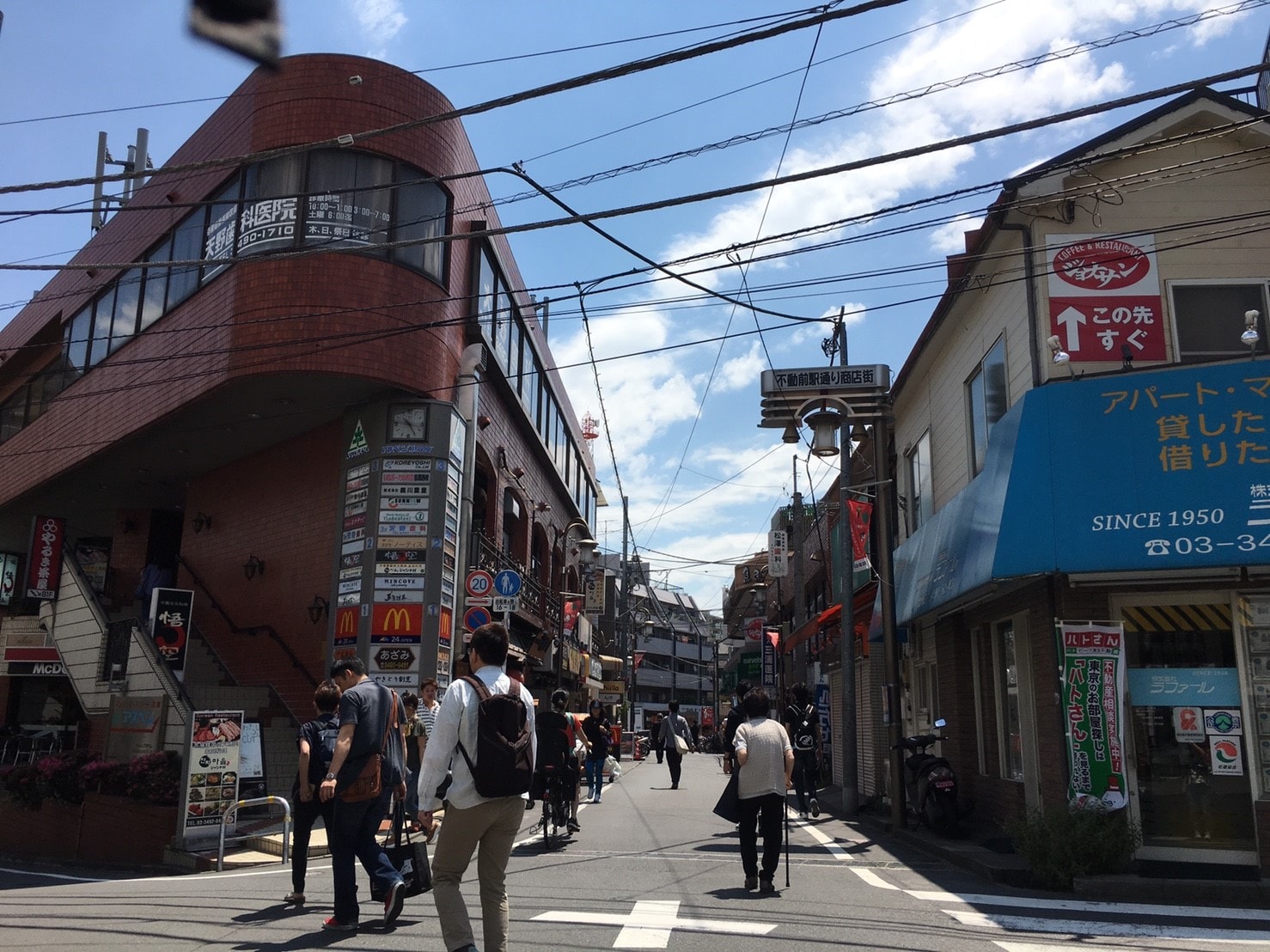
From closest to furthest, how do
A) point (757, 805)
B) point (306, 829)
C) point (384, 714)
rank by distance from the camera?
point (384, 714) < point (306, 829) < point (757, 805)

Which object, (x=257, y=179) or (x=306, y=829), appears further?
(x=257, y=179)

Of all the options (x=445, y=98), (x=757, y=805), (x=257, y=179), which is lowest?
(x=757, y=805)

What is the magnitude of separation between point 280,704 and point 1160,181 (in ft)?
46.7

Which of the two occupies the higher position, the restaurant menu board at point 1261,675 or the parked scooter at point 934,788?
the restaurant menu board at point 1261,675

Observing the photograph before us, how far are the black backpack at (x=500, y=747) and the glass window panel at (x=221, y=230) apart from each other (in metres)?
13.2

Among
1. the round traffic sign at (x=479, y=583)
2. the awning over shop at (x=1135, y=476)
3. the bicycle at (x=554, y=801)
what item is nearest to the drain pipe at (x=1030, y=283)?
the awning over shop at (x=1135, y=476)

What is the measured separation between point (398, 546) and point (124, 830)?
5135mm

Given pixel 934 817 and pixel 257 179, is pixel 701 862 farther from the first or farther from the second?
pixel 257 179

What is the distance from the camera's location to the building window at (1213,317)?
10914 millimetres

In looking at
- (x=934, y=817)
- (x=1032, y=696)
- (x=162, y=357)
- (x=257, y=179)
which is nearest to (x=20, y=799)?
(x=162, y=357)

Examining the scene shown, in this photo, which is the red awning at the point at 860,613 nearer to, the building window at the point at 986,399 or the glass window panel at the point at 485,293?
the building window at the point at 986,399

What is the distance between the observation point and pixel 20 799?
15.7 metres

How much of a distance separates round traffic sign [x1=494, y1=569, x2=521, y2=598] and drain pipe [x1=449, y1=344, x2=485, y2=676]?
64 cm

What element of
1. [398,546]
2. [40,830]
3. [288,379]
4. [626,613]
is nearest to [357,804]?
[398,546]
